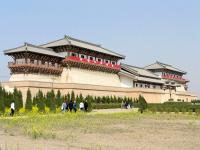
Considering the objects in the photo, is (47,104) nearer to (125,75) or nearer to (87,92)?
(87,92)

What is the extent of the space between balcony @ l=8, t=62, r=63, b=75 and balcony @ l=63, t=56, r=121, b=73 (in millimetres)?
2952

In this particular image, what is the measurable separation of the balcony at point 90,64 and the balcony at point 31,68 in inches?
116

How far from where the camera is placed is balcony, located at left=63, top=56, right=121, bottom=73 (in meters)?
61.6

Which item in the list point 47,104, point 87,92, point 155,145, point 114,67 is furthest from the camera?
point 114,67

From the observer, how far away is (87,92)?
200 ft

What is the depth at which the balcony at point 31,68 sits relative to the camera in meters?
54.6

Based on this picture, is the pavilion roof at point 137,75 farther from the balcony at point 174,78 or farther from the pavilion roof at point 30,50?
the pavilion roof at point 30,50

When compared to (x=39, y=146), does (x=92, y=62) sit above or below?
above

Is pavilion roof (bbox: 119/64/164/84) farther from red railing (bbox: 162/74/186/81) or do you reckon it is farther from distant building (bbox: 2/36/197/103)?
red railing (bbox: 162/74/186/81)

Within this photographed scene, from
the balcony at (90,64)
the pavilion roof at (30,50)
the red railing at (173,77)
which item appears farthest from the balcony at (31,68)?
the red railing at (173,77)

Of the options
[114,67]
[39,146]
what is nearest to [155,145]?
[39,146]

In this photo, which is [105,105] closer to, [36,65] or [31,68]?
[36,65]

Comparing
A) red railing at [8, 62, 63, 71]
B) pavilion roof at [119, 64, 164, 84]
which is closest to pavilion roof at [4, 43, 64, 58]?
red railing at [8, 62, 63, 71]

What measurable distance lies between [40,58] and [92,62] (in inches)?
494
